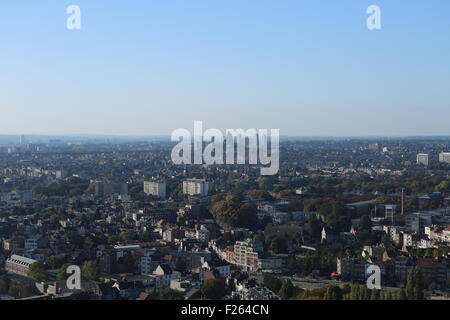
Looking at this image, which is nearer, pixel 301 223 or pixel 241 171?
pixel 301 223

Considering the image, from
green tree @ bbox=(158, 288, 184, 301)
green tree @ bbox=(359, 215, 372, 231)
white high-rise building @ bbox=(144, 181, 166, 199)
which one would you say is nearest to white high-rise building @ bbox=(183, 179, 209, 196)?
white high-rise building @ bbox=(144, 181, 166, 199)

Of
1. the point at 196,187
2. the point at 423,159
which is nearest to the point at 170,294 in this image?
the point at 196,187

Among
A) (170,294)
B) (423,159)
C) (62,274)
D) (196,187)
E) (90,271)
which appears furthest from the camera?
(423,159)

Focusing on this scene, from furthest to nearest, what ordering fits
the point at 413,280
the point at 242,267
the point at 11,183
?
the point at 11,183, the point at 242,267, the point at 413,280

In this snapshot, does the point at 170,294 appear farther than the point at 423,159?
No

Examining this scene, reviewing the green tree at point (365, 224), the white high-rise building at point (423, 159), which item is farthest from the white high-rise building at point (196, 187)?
the white high-rise building at point (423, 159)
